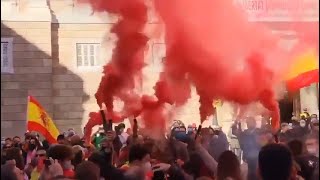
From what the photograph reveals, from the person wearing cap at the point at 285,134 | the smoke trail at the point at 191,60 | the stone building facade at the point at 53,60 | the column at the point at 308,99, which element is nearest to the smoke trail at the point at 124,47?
the smoke trail at the point at 191,60

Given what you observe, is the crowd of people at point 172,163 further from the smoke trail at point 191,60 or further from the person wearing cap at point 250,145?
the smoke trail at point 191,60

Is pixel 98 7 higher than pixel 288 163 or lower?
higher

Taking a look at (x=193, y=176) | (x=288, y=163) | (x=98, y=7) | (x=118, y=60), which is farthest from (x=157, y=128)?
(x=288, y=163)

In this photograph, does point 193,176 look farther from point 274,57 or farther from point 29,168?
point 274,57

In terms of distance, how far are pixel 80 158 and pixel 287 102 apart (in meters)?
14.2

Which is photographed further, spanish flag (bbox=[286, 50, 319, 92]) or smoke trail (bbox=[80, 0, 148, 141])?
spanish flag (bbox=[286, 50, 319, 92])

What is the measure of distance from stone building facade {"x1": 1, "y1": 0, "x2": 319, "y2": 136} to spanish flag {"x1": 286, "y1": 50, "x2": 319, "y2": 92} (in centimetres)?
950

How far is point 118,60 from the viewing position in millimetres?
13055

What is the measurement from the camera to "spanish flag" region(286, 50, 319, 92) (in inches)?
558

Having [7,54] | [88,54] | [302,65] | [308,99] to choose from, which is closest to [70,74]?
[88,54]

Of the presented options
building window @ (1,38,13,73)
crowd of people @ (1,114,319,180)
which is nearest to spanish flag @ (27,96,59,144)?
crowd of people @ (1,114,319,180)

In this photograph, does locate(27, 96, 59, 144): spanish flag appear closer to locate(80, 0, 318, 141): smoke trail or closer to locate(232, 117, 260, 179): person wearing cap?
locate(80, 0, 318, 141): smoke trail

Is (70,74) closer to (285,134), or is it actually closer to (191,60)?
(191,60)

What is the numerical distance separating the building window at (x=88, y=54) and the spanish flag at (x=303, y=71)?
12.1m
